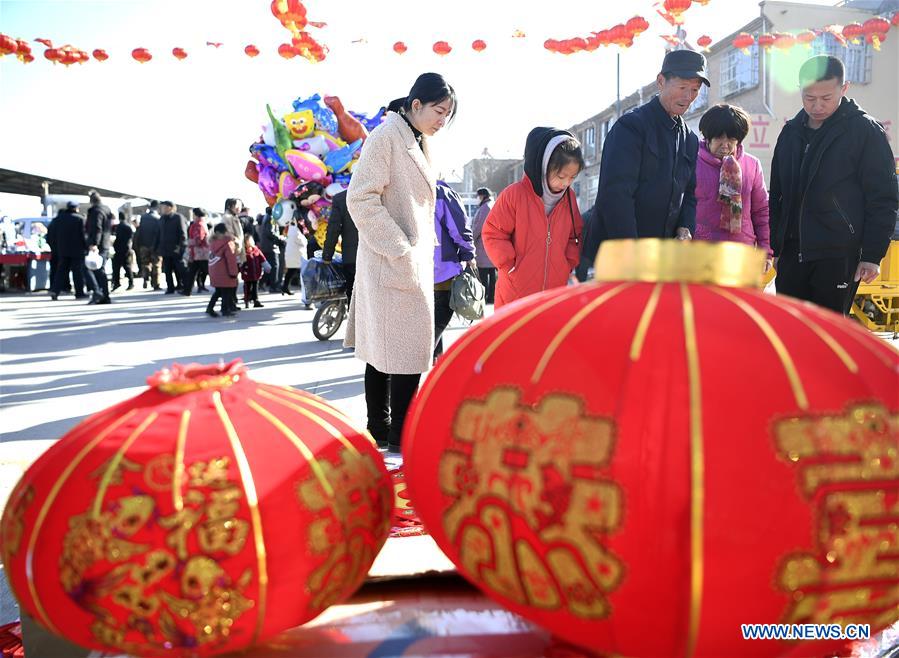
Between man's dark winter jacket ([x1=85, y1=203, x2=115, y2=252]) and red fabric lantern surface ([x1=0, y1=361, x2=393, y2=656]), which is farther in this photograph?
man's dark winter jacket ([x1=85, y1=203, x2=115, y2=252])

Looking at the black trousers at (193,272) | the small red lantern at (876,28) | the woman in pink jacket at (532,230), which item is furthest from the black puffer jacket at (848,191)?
the black trousers at (193,272)

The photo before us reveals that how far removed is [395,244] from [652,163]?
1.19 meters

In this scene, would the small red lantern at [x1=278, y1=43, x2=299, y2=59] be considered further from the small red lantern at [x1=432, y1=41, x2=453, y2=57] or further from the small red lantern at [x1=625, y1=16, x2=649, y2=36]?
the small red lantern at [x1=625, y1=16, x2=649, y2=36]

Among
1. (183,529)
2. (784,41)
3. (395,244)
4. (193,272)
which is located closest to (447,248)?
(395,244)

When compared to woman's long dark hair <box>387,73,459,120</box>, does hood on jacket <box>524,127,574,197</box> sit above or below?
below

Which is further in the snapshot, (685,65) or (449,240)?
(449,240)

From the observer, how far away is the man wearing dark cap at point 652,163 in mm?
2865

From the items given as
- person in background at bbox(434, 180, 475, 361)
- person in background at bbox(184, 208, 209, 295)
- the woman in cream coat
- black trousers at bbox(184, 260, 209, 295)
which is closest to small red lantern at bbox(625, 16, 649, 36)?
person in background at bbox(434, 180, 475, 361)

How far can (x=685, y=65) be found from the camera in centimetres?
286

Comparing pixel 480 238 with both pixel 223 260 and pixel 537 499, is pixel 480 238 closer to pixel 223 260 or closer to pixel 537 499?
pixel 223 260

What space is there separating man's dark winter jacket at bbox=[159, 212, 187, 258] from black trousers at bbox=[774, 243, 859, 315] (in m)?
12.0

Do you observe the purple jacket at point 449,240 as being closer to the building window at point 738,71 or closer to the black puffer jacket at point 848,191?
the black puffer jacket at point 848,191

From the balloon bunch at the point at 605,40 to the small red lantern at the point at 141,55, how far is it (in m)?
5.54

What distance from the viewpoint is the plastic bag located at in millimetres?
6871
